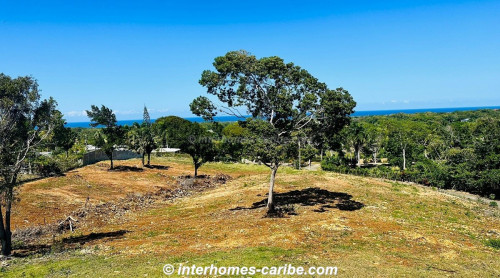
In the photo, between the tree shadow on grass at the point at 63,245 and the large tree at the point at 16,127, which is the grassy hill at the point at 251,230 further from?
the large tree at the point at 16,127

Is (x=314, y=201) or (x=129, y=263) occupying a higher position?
(x=129, y=263)

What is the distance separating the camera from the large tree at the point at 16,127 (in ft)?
65.1

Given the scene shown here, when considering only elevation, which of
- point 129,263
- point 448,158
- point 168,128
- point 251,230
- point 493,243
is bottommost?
point 448,158

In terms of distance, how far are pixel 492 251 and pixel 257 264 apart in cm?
1613

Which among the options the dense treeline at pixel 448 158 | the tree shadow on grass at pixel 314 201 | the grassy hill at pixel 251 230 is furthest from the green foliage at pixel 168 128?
the tree shadow on grass at pixel 314 201

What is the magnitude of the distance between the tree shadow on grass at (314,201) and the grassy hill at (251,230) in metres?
0.12

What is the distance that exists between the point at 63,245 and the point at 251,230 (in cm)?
1446

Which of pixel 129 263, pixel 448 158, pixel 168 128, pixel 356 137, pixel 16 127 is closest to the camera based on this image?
pixel 129 263

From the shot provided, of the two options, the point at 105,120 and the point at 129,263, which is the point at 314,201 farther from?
the point at 105,120

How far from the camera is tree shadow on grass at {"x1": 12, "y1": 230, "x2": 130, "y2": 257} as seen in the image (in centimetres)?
2177

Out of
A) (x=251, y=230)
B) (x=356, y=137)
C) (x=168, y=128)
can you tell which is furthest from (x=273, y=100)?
(x=168, y=128)

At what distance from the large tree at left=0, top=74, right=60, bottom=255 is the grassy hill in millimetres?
4381

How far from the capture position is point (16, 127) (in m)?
21.2

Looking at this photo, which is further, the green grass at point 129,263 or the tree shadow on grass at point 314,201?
the tree shadow on grass at point 314,201
